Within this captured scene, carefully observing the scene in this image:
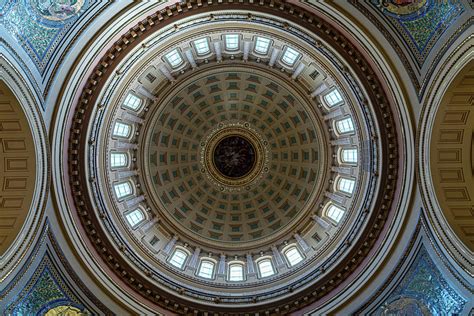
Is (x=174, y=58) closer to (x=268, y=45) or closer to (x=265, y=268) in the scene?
(x=268, y=45)

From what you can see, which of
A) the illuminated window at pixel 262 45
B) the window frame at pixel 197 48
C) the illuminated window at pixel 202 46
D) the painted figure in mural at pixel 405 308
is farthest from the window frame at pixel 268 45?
the painted figure in mural at pixel 405 308

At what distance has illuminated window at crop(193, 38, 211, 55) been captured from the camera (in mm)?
26564

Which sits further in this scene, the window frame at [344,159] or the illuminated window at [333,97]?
the illuminated window at [333,97]

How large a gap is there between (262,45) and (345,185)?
35.1 feet

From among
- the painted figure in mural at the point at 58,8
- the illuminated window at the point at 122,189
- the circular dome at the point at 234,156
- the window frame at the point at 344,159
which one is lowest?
the illuminated window at the point at 122,189

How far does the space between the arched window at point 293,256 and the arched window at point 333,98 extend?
10.2 metres

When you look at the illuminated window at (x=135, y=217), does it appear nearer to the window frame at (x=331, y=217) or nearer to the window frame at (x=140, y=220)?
the window frame at (x=140, y=220)

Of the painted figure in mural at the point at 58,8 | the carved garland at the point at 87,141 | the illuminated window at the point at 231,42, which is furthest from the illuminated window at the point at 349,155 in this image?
the painted figure in mural at the point at 58,8

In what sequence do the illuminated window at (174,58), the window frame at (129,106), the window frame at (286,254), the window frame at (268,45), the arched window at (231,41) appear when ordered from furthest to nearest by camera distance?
the window frame at (286,254) < the window frame at (129,106) < the illuminated window at (174,58) < the arched window at (231,41) < the window frame at (268,45)

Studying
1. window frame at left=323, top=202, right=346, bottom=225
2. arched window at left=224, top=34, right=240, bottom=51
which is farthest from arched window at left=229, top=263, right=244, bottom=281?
arched window at left=224, top=34, right=240, bottom=51

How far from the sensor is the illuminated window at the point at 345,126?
89.5 feet

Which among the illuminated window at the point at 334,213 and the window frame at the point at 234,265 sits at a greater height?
the illuminated window at the point at 334,213

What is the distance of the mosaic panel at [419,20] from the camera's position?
17.8m

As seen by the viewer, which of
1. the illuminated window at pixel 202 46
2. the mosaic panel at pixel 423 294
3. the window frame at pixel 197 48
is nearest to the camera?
the mosaic panel at pixel 423 294
